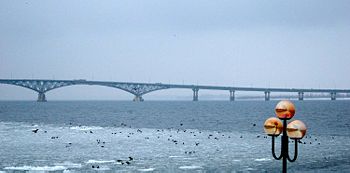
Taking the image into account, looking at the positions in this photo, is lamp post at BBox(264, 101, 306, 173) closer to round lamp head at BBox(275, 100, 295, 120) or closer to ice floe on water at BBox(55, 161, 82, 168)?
round lamp head at BBox(275, 100, 295, 120)

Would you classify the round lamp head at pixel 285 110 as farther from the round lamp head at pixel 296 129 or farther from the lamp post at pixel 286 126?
the round lamp head at pixel 296 129

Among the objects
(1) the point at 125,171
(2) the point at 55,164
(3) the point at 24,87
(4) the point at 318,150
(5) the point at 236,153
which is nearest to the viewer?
(1) the point at 125,171

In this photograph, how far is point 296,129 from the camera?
9914 millimetres

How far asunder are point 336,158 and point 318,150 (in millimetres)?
4854

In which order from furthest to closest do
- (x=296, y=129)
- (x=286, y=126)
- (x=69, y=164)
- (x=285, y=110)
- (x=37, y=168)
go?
(x=69, y=164) < (x=37, y=168) < (x=286, y=126) < (x=285, y=110) < (x=296, y=129)

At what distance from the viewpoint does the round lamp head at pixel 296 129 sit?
9.87m

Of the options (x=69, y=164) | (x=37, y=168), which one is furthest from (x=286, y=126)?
(x=69, y=164)

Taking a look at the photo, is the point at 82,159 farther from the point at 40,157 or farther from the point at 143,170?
the point at 143,170

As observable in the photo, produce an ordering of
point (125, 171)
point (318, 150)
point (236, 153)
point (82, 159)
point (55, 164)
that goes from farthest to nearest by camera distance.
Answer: point (318, 150) → point (236, 153) → point (82, 159) → point (55, 164) → point (125, 171)

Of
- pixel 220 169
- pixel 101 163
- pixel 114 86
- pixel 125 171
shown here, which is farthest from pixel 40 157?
pixel 114 86

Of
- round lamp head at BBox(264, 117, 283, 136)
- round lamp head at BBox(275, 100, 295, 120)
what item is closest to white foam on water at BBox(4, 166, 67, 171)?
round lamp head at BBox(264, 117, 283, 136)

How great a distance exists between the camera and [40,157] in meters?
27.2

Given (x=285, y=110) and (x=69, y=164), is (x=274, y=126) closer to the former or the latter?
(x=285, y=110)

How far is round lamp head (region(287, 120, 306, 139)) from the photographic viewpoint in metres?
9.87
